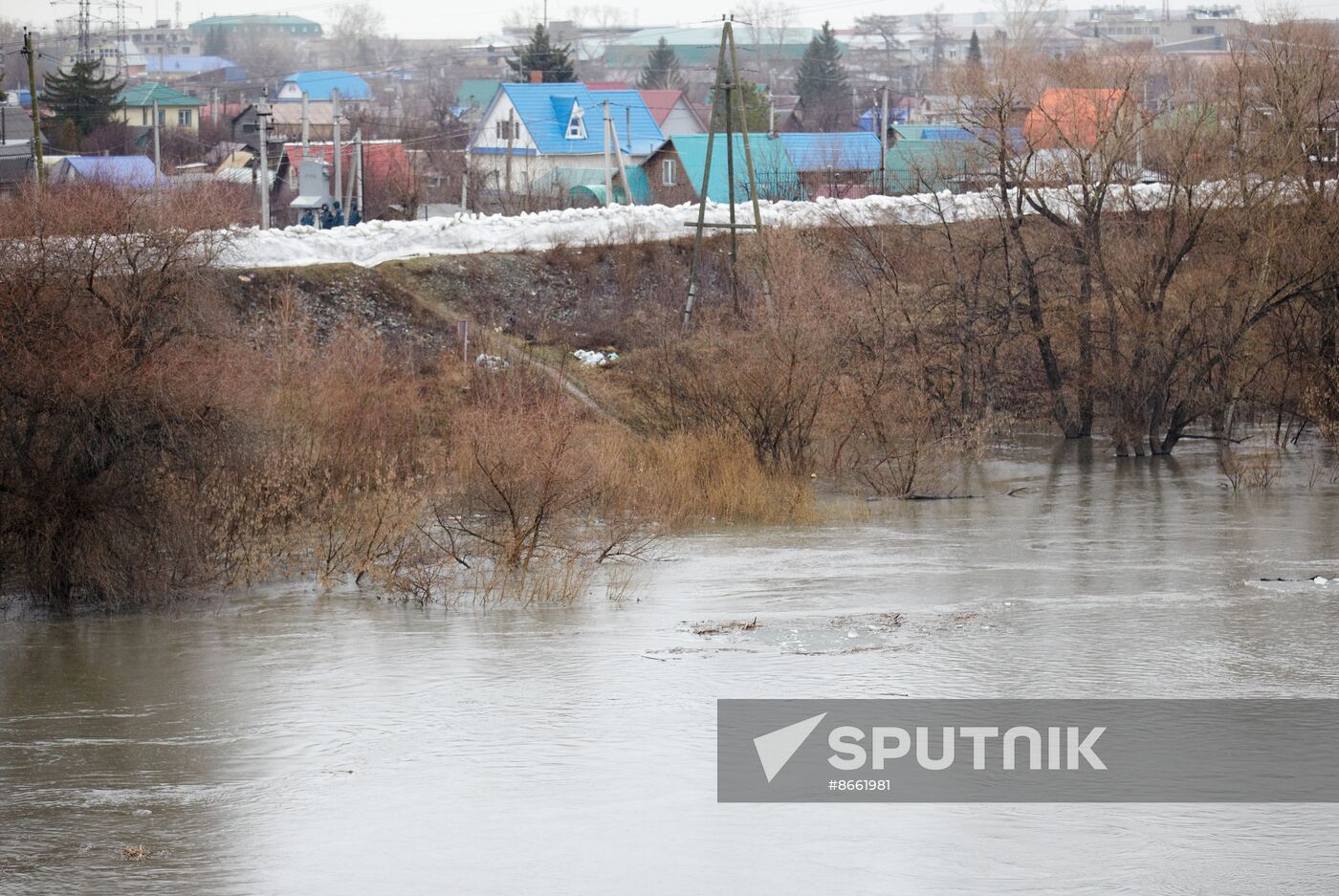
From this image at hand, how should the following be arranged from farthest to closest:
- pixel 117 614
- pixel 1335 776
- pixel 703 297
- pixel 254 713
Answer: pixel 703 297
pixel 117 614
pixel 254 713
pixel 1335 776

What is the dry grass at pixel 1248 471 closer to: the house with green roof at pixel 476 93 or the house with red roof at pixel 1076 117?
the house with red roof at pixel 1076 117

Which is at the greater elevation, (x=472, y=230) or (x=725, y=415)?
(x=472, y=230)

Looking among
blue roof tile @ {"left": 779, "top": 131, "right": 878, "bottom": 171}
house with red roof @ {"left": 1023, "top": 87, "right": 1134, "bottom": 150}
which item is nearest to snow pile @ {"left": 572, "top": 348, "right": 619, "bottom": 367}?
house with red roof @ {"left": 1023, "top": 87, "right": 1134, "bottom": 150}

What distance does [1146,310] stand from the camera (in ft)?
81.4

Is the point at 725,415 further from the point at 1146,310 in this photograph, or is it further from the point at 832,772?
the point at 832,772

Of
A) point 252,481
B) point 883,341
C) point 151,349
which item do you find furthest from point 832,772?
point 883,341

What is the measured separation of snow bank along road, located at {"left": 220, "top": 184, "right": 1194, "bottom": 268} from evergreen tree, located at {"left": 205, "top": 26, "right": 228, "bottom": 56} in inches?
6333

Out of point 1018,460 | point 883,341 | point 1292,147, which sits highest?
point 1292,147

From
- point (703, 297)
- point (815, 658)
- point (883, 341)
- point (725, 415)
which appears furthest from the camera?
point (703, 297)

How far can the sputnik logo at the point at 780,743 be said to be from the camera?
10148 mm

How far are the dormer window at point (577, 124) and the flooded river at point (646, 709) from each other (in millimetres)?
44269

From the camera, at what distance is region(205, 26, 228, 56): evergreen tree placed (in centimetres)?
18534

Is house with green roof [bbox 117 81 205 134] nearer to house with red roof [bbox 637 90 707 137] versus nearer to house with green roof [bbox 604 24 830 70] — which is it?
house with red roof [bbox 637 90 707 137]

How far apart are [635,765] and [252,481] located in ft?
22.6
